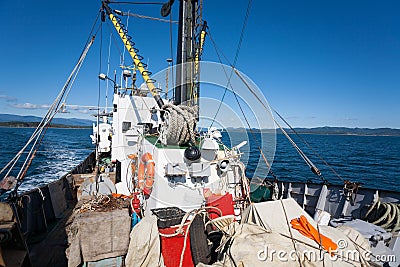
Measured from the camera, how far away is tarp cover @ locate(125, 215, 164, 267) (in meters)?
3.72

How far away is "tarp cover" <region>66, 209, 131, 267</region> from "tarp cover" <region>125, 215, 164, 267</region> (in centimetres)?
12

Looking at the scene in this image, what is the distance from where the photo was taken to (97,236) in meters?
3.56

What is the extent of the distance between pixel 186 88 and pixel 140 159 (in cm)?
232

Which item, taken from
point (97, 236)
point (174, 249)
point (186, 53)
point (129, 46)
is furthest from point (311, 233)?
point (129, 46)

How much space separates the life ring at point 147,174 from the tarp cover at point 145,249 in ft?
5.31

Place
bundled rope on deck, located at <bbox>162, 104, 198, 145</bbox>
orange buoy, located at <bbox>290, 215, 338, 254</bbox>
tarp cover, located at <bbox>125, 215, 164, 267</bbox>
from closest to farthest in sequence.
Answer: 1. orange buoy, located at <bbox>290, 215, 338, 254</bbox>
2. tarp cover, located at <bbox>125, 215, 164, 267</bbox>
3. bundled rope on deck, located at <bbox>162, 104, 198, 145</bbox>

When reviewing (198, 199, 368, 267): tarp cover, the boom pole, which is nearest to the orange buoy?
(198, 199, 368, 267): tarp cover

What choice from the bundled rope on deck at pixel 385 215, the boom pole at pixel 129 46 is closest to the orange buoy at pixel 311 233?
the bundled rope on deck at pixel 385 215

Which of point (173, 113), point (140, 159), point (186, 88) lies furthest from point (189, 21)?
point (140, 159)

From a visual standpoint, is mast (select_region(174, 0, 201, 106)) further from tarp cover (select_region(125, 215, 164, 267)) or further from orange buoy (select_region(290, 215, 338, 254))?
orange buoy (select_region(290, 215, 338, 254))

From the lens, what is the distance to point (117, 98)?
1081 centimetres

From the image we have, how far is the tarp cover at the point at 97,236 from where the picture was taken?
3.45 meters

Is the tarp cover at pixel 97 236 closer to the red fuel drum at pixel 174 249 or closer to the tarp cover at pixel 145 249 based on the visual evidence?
the tarp cover at pixel 145 249

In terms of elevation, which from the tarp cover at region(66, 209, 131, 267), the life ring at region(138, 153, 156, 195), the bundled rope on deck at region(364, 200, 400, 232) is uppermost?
the life ring at region(138, 153, 156, 195)
